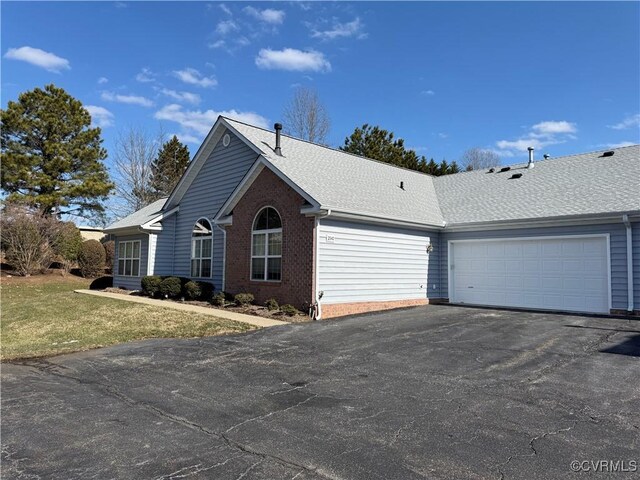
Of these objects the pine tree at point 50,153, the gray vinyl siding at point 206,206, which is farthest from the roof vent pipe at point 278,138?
the pine tree at point 50,153

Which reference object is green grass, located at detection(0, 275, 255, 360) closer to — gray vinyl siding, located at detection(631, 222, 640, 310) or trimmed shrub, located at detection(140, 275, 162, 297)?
trimmed shrub, located at detection(140, 275, 162, 297)

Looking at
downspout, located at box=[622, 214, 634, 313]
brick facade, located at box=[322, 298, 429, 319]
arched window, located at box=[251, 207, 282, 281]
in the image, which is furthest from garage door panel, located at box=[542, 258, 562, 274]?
arched window, located at box=[251, 207, 282, 281]

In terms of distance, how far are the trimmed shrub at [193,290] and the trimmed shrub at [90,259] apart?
13400 mm

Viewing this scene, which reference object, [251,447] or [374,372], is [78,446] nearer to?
[251,447]

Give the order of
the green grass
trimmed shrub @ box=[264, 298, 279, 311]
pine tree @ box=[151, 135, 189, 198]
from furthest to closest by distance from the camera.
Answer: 1. pine tree @ box=[151, 135, 189, 198]
2. trimmed shrub @ box=[264, 298, 279, 311]
3. the green grass

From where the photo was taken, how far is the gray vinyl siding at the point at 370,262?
13.6 metres

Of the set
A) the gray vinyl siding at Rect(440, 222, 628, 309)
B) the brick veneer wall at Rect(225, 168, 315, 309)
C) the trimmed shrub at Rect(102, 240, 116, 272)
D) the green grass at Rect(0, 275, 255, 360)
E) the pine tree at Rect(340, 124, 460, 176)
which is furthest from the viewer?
the pine tree at Rect(340, 124, 460, 176)

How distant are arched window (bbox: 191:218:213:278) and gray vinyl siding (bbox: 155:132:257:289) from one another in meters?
0.28

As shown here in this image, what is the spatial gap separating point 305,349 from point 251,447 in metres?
4.79

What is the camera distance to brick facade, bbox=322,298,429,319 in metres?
13.5

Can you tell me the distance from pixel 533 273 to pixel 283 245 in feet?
27.1

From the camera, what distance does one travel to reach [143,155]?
41094 mm

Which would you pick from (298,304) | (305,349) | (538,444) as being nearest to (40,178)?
(298,304)

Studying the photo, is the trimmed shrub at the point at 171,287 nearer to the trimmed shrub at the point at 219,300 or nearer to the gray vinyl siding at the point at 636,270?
the trimmed shrub at the point at 219,300
